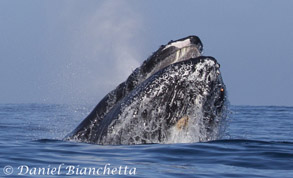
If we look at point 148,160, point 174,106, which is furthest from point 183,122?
point 148,160

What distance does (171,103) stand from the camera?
29.4 ft

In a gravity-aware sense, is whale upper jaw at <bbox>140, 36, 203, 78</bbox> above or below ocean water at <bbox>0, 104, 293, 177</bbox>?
above

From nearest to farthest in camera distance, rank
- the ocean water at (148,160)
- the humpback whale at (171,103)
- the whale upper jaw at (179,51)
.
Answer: the ocean water at (148,160) < the humpback whale at (171,103) < the whale upper jaw at (179,51)

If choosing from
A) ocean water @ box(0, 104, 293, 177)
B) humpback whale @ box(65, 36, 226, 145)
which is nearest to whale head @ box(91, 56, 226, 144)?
humpback whale @ box(65, 36, 226, 145)

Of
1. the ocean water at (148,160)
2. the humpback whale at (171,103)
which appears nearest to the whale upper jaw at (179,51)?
the humpback whale at (171,103)

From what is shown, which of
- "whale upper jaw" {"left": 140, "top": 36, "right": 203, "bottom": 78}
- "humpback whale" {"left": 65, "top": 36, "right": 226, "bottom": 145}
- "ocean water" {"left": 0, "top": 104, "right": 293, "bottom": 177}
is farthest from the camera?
"whale upper jaw" {"left": 140, "top": 36, "right": 203, "bottom": 78}

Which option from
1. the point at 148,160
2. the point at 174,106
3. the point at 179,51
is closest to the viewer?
the point at 148,160

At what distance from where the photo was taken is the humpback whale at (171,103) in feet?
29.4

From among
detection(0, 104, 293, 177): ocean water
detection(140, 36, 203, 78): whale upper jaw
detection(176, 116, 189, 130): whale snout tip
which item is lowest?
detection(0, 104, 293, 177): ocean water

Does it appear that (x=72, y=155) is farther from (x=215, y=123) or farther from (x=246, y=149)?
→ (x=246, y=149)

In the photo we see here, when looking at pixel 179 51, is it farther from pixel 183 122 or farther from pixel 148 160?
pixel 148 160

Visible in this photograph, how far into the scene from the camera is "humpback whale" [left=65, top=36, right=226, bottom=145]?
897 centimetres

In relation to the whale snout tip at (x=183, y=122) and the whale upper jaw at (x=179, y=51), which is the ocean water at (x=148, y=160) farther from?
the whale upper jaw at (x=179, y=51)

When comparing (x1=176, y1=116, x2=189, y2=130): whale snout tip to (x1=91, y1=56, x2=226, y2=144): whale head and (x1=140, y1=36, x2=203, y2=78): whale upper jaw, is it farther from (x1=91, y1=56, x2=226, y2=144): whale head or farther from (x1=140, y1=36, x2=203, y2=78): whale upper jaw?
(x1=140, y1=36, x2=203, y2=78): whale upper jaw
